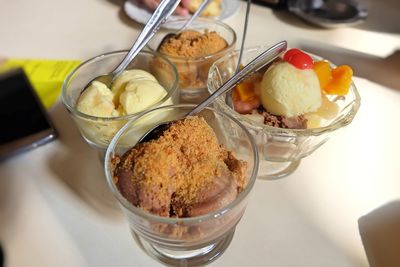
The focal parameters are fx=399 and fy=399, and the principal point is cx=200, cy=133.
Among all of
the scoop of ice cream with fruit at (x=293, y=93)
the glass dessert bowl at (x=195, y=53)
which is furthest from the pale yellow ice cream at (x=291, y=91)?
the glass dessert bowl at (x=195, y=53)

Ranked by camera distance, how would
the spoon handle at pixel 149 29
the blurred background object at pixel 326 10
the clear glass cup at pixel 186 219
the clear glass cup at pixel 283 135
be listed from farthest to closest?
the blurred background object at pixel 326 10
the spoon handle at pixel 149 29
the clear glass cup at pixel 283 135
the clear glass cup at pixel 186 219

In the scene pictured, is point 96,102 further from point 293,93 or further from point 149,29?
point 293,93

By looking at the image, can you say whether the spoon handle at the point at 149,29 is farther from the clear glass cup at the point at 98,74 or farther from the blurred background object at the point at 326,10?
the blurred background object at the point at 326,10

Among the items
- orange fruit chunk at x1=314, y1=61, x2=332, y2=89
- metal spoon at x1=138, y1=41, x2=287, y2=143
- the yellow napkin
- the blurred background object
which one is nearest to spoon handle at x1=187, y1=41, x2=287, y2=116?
metal spoon at x1=138, y1=41, x2=287, y2=143

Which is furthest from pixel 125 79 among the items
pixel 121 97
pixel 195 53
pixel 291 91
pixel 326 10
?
pixel 326 10

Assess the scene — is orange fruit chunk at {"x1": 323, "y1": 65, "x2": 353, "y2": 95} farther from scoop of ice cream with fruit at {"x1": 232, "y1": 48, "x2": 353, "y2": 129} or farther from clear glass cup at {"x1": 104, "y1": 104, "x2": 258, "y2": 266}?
clear glass cup at {"x1": 104, "y1": 104, "x2": 258, "y2": 266}

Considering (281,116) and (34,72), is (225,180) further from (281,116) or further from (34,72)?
(34,72)
